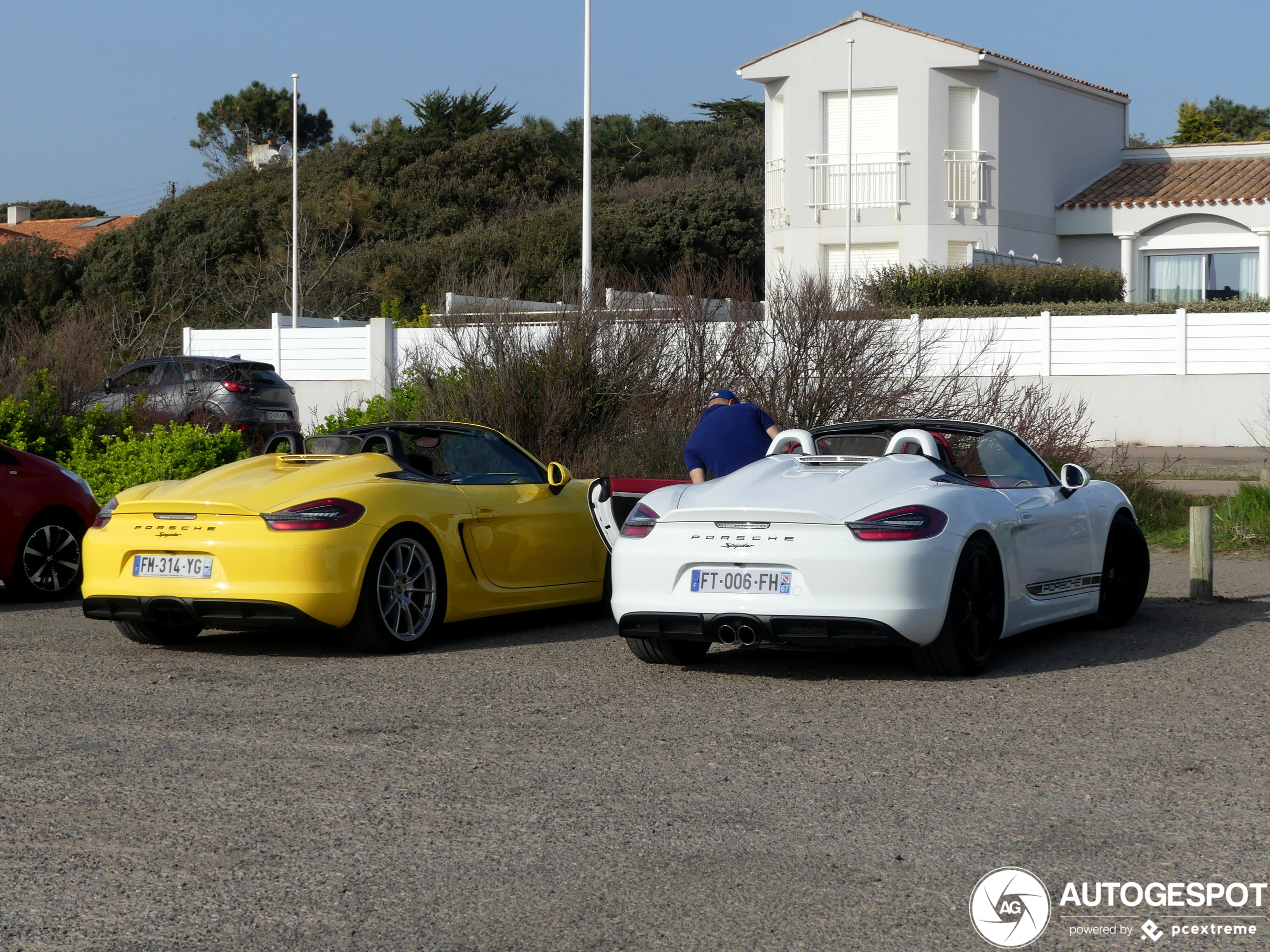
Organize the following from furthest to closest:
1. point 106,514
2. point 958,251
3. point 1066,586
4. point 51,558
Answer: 1. point 958,251
2. point 51,558
3. point 106,514
4. point 1066,586

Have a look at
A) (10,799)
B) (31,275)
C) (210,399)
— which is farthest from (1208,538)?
(31,275)

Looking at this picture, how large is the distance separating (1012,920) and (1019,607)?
426cm

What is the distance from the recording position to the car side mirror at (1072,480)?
8945 mm

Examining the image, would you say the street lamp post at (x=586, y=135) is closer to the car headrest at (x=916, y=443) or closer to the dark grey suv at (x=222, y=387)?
the dark grey suv at (x=222, y=387)

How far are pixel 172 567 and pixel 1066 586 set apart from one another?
4970 mm

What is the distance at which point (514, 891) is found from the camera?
14.3 feet

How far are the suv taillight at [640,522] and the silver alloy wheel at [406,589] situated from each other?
143 cm

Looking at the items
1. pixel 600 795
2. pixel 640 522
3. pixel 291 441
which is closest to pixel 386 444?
pixel 291 441

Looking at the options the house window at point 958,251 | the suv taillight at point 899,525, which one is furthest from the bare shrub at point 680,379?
the house window at point 958,251

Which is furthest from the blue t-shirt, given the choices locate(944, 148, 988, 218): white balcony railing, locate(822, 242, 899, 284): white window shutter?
locate(944, 148, 988, 218): white balcony railing

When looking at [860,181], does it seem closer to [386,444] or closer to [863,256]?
[863,256]

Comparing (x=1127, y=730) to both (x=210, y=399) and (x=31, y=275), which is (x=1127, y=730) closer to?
(x=210, y=399)

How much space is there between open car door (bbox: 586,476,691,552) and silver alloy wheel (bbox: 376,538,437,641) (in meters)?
1.02

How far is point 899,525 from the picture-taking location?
7332mm
